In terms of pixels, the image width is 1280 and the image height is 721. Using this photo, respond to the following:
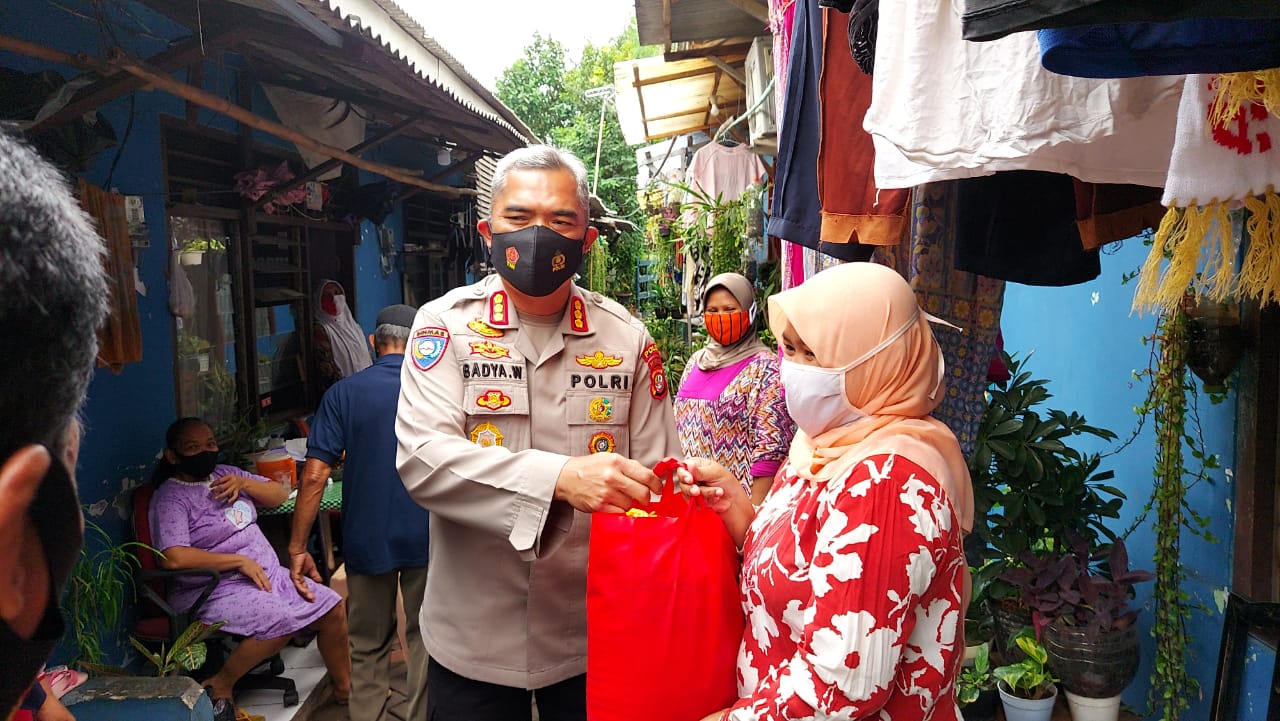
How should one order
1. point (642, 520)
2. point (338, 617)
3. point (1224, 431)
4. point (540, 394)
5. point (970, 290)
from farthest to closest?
point (338, 617) → point (1224, 431) → point (970, 290) → point (540, 394) → point (642, 520)

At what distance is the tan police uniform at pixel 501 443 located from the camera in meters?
1.93

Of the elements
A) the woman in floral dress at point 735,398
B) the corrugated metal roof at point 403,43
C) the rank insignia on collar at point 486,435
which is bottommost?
the woman in floral dress at point 735,398

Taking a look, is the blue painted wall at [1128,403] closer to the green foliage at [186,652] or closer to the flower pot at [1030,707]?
the flower pot at [1030,707]

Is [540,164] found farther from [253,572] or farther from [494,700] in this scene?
[253,572]

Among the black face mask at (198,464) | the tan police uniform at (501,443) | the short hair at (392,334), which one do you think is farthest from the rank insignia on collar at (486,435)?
the black face mask at (198,464)

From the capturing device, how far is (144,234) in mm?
4305

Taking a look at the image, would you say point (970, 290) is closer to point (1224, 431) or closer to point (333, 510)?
point (1224, 431)

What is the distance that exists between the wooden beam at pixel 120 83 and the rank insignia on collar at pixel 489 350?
6.47 feet

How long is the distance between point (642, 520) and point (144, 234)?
12.4 feet

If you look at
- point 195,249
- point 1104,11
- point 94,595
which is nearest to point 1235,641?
point 1104,11

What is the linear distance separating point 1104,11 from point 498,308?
5.22ft

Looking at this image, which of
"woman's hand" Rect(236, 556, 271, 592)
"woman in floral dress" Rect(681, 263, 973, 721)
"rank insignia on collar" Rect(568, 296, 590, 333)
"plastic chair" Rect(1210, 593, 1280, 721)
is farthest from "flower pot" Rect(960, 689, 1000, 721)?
"woman's hand" Rect(236, 556, 271, 592)

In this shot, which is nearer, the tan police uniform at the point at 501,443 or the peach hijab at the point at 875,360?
the peach hijab at the point at 875,360

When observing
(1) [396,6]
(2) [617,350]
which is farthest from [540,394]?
(1) [396,6]
